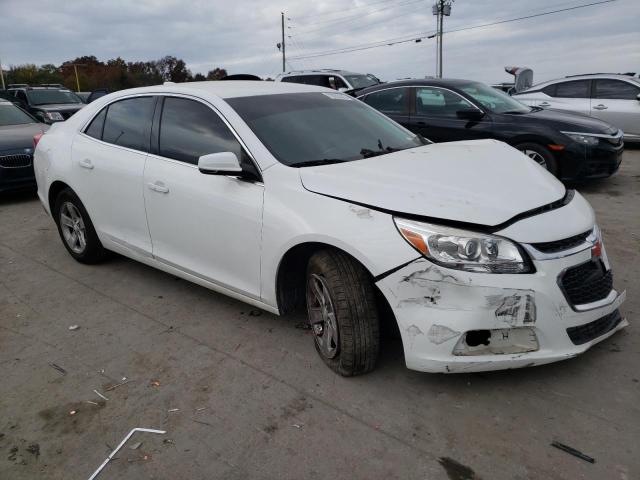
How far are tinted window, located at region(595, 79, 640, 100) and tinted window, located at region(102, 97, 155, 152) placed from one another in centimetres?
961

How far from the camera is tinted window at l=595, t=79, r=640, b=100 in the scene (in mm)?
10148

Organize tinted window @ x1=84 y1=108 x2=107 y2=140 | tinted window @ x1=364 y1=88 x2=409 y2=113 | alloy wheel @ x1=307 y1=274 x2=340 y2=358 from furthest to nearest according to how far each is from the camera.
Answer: tinted window @ x1=364 y1=88 x2=409 y2=113
tinted window @ x1=84 y1=108 x2=107 y2=140
alloy wheel @ x1=307 y1=274 x2=340 y2=358

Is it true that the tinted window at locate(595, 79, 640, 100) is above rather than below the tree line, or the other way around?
below

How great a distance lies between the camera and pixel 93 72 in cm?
6900

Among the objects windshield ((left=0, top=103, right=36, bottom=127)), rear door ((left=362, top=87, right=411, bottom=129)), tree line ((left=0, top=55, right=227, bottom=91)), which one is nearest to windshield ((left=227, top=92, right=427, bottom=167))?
rear door ((left=362, top=87, right=411, bottom=129))

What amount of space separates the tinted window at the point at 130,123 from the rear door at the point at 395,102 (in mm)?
4423

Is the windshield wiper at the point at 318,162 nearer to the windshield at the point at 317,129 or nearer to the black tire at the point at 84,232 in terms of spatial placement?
the windshield at the point at 317,129

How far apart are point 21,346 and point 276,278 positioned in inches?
71.9

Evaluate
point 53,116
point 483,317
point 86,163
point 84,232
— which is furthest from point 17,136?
point 483,317

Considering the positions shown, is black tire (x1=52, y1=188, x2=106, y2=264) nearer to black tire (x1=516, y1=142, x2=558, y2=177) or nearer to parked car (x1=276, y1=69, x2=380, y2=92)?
black tire (x1=516, y1=142, x2=558, y2=177)

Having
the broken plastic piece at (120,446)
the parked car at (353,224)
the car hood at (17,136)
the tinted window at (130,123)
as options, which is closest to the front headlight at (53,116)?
the car hood at (17,136)

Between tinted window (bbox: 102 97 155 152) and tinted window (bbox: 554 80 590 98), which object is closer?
tinted window (bbox: 102 97 155 152)

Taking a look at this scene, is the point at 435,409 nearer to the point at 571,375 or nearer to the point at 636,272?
the point at 571,375

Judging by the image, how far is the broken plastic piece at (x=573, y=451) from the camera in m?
2.22
